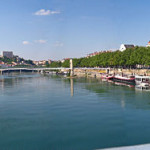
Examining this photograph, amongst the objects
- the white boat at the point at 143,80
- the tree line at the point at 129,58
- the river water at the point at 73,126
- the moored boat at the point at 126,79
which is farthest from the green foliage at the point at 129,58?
the river water at the point at 73,126

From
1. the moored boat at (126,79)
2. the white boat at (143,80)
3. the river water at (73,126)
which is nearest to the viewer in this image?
the river water at (73,126)

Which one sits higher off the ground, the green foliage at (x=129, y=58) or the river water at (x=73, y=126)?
the green foliage at (x=129, y=58)

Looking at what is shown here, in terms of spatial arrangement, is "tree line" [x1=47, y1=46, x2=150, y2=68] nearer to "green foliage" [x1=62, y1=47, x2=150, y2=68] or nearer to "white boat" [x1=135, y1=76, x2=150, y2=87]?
"green foliage" [x1=62, y1=47, x2=150, y2=68]

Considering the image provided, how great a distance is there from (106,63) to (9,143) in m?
78.1

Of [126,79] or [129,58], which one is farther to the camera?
[129,58]

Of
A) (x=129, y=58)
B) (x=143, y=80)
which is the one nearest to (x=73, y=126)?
(x=143, y=80)

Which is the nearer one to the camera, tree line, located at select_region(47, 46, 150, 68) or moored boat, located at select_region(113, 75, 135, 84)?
moored boat, located at select_region(113, 75, 135, 84)

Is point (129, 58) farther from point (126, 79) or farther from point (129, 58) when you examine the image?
point (126, 79)

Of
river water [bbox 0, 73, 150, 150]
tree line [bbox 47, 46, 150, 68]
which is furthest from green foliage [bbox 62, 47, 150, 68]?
river water [bbox 0, 73, 150, 150]

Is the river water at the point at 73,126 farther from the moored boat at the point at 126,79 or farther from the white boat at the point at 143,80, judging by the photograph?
the moored boat at the point at 126,79

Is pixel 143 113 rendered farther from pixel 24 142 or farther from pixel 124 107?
pixel 24 142

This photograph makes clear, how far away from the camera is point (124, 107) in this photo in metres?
26.0

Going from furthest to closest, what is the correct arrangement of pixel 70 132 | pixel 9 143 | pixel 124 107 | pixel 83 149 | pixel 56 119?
pixel 124 107 < pixel 56 119 < pixel 70 132 < pixel 9 143 < pixel 83 149

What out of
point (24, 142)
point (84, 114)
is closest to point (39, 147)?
point (24, 142)
